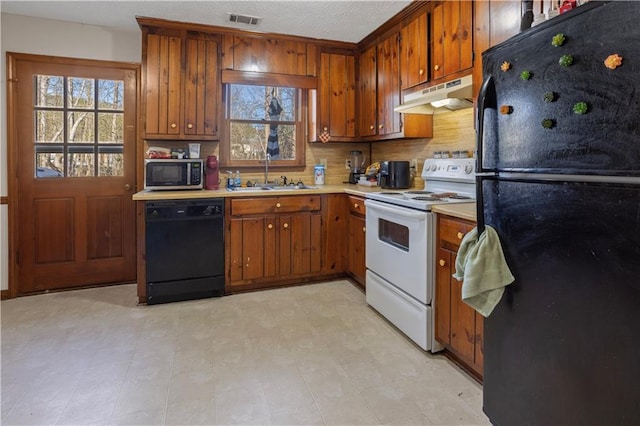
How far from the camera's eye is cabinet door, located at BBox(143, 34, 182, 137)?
3.33m

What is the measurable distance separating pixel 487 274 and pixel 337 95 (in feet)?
9.70

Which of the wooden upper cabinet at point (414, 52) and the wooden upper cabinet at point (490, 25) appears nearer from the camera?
the wooden upper cabinet at point (490, 25)

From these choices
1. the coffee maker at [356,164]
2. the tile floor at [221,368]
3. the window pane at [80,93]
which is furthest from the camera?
the coffee maker at [356,164]

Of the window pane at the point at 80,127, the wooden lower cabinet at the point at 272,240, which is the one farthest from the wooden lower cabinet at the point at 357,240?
the window pane at the point at 80,127

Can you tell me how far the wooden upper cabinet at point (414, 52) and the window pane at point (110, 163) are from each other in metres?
2.68

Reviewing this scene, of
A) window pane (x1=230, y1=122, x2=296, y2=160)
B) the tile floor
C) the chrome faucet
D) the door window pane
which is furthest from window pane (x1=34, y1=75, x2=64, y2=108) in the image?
the chrome faucet

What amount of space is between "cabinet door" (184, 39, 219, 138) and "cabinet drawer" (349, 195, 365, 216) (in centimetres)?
144

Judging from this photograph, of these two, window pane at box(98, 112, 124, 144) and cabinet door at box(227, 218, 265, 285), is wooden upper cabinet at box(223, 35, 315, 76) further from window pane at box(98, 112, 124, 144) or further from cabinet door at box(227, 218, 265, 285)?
cabinet door at box(227, 218, 265, 285)

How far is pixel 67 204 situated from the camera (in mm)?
3475

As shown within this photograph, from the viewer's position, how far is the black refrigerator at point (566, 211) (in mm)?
995

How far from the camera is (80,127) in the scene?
3463 millimetres

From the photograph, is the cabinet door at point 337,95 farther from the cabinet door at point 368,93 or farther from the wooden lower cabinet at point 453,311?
the wooden lower cabinet at point 453,311

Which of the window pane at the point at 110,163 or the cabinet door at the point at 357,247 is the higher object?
the window pane at the point at 110,163

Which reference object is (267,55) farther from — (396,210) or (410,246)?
(410,246)
